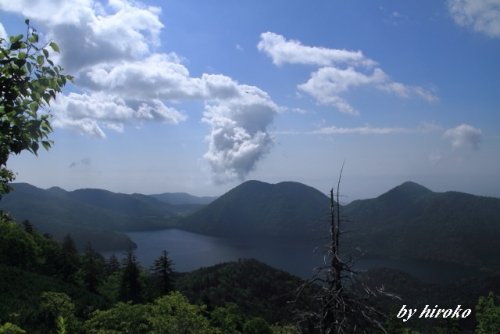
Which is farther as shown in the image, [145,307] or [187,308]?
[145,307]

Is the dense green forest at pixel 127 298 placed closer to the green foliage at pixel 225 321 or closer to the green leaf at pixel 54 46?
the green foliage at pixel 225 321

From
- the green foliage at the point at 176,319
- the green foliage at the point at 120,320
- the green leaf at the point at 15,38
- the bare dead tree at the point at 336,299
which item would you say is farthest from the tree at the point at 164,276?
the green leaf at the point at 15,38

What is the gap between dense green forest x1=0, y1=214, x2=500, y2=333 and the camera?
30453 millimetres

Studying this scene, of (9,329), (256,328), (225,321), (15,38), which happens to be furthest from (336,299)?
(256,328)

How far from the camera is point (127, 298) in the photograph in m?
73.1

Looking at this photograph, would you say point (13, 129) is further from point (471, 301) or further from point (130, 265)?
point (471, 301)

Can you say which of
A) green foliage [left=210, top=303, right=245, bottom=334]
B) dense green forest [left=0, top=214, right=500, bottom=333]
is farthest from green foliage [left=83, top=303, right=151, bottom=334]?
green foliage [left=210, top=303, right=245, bottom=334]

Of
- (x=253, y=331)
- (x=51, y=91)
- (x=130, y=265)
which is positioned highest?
(x=51, y=91)

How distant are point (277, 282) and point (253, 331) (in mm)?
121910

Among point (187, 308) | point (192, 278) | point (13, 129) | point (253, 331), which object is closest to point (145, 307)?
point (187, 308)

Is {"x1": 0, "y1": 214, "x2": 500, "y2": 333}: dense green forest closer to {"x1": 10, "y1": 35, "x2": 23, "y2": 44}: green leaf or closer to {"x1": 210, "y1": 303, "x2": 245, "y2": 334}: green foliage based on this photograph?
{"x1": 210, "y1": 303, "x2": 245, "y2": 334}: green foliage

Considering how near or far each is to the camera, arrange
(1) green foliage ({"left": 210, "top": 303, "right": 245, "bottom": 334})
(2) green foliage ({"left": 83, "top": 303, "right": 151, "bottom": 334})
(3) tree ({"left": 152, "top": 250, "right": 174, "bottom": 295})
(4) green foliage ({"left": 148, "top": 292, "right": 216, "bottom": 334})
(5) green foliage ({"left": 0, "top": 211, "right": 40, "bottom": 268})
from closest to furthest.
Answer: (4) green foliage ({"left": 148, "top": 292, "right": 216, "bottom": 334}) < (2) green foliage ({"left": 83, "top": 303, "right": 151, "bottom": 334}) < (1) green foliage ({"left": 210, "top": 303, "right": 245, "bottom": 334}) < (5) green foliage ({"left": 0, "top": 211, "right": 40, "bottom": 268}) < (3) tree ({"left": 152, "top": 250, "right": 174, "bottom": 295})

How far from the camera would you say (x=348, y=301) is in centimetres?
1009

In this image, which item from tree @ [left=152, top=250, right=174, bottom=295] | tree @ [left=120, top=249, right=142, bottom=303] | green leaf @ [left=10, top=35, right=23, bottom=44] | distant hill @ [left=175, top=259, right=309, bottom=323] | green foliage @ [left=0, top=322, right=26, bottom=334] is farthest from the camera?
distant hill @ [left=175, top=259, right=309, bottom=323]
